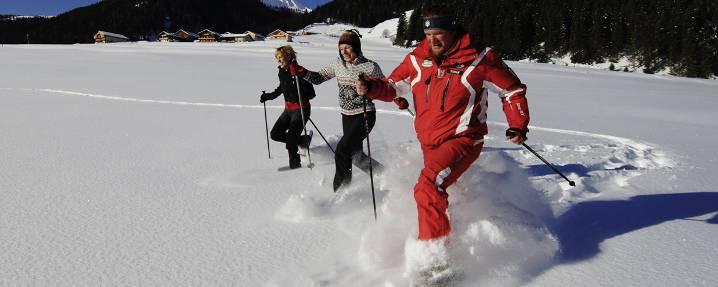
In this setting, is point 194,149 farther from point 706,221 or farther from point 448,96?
point 706,221

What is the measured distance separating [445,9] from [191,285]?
6.95ft

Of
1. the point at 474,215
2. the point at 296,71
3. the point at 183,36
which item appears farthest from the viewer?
the point at 183,36

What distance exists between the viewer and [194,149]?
237 inches

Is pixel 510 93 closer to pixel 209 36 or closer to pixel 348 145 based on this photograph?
pixel 348 145

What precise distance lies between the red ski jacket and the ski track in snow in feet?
1.93

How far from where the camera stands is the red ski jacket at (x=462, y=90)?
2658mm

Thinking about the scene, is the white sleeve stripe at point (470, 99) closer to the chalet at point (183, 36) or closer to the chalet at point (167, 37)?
the chalet at point (167, 37)

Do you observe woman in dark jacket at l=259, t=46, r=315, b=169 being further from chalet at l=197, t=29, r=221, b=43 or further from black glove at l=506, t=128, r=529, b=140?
chalet at l=197, t=29, r=221, b=43

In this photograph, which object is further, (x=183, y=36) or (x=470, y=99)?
(x=183, y=36)

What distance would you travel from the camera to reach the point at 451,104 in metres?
2.73

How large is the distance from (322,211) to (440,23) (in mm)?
1747

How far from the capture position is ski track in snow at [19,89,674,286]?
8.64ft

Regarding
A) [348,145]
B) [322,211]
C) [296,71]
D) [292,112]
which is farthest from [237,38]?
[322,211]

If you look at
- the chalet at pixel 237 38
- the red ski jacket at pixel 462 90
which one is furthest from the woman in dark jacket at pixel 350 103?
the chalet at pixel 237 38
